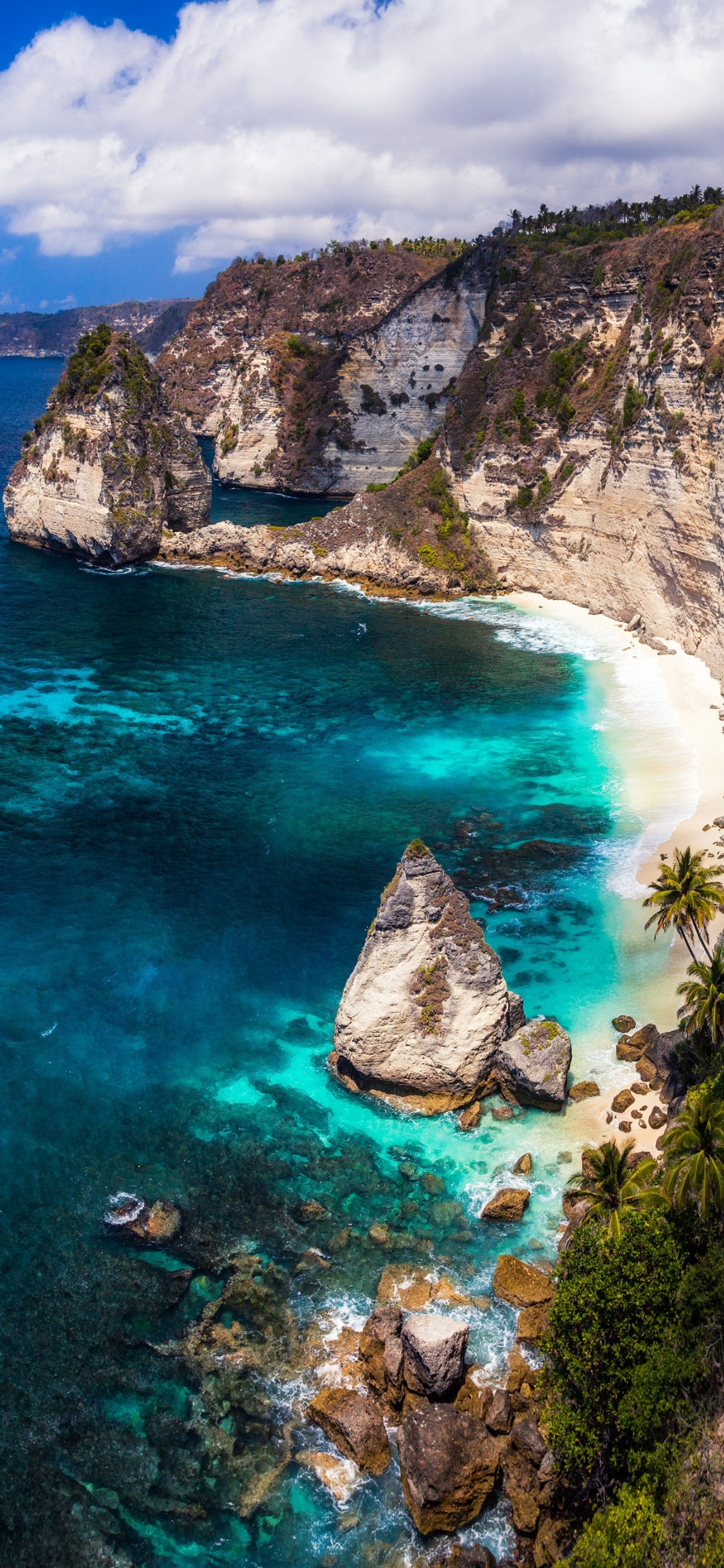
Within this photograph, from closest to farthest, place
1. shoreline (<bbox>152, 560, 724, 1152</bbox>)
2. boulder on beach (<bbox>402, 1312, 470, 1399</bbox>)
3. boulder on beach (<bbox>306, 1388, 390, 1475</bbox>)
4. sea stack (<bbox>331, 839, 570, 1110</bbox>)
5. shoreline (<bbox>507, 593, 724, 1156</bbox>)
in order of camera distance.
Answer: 1. boulder on beach (<bbox>306, 1388, 390, 1475</bbox>)
2. boulder on beach (<bbox>402, 1312, 470, 1399</bbox>)
3. shoreline (<bbox>507, 593, 724, 1156</bbox>)
4. sea stack (<bbox>331, 839, 570, 1110</bbox>)
5. shoreline (<bbox>152, 560, 724, 1152</bbox>)

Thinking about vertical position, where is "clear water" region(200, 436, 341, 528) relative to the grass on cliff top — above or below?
below

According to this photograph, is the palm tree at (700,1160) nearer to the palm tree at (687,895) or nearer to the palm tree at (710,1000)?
the palm tree at (710,1000)

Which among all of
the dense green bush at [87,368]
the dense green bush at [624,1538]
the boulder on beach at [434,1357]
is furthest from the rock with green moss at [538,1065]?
the dense green bush at [87,368]

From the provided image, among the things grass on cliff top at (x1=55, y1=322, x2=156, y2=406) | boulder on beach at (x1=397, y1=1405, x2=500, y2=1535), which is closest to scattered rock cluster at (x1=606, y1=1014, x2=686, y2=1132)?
boulder on beach at (x1=397, y1=1405, x2=500, y2=1535)

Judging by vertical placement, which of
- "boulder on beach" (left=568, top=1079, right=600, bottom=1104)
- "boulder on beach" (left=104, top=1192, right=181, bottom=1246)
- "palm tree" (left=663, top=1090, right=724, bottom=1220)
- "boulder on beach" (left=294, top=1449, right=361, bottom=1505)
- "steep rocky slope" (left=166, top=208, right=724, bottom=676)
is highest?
"steep rocky slope" (left=166, top=208, right=724, bottom=676)

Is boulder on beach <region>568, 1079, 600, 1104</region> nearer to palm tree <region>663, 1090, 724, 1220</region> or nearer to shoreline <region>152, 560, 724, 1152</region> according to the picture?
shoreline <region>152, 560, 724, 1152</region>

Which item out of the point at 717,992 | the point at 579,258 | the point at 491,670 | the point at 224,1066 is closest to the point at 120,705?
the point at 491,670

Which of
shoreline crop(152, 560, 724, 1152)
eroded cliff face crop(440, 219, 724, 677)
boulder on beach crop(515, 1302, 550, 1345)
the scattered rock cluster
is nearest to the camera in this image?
boulder on beach crop(515, 1302, 550, 1345)

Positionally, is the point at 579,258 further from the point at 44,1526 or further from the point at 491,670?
the point at 44,1526
